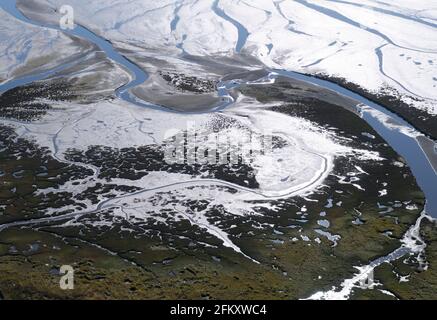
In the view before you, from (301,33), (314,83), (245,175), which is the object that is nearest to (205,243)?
(245,175)

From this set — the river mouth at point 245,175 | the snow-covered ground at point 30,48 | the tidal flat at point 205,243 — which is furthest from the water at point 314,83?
the snow-covered ground at point 30,48

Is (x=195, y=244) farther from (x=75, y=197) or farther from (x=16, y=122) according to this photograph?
(x=16, y=122)

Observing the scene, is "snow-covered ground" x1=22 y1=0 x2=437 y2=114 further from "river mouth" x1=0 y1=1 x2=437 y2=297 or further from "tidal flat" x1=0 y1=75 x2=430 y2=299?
"tidal flat" x1=0 y1=75 x2=430 y2=299

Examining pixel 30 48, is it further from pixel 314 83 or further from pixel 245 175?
pixel 245 175

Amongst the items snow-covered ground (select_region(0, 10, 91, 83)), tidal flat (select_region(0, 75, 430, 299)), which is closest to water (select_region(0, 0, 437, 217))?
tidal flat (select_region(0, 75, 430, 299))

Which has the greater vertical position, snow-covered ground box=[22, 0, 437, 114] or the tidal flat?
snow-covered ground box=[22, 0, 437, 114]
